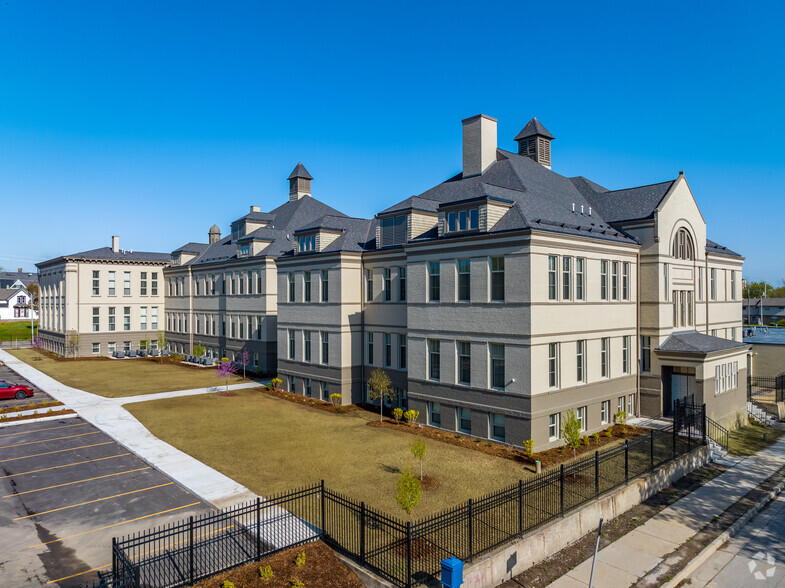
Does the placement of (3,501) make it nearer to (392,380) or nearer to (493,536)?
(493,536)

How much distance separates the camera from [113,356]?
6444cm

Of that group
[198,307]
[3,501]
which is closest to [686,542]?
[3,501]

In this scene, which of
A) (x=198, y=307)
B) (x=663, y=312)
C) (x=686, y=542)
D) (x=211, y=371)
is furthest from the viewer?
(x=198, y=307)

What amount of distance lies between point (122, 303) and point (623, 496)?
210ft

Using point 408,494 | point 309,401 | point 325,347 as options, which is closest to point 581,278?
point 408,494

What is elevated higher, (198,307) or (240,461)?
(198,307)

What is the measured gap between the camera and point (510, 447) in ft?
81.6

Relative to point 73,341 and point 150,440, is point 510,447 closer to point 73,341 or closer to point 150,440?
point 150,440

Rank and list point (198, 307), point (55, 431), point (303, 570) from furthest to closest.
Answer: point (198, 307) < point (55, 431) < point (303, 570)

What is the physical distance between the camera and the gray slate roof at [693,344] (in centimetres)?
3006

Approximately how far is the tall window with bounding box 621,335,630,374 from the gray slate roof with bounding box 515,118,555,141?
16115mm

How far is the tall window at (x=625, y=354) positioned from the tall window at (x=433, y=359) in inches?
442

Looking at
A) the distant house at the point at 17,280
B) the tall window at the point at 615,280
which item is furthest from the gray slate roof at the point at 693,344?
the distant house at the point at 17,280

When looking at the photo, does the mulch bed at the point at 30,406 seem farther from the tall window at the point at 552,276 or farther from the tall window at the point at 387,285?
the tall window at the point at 552,276
